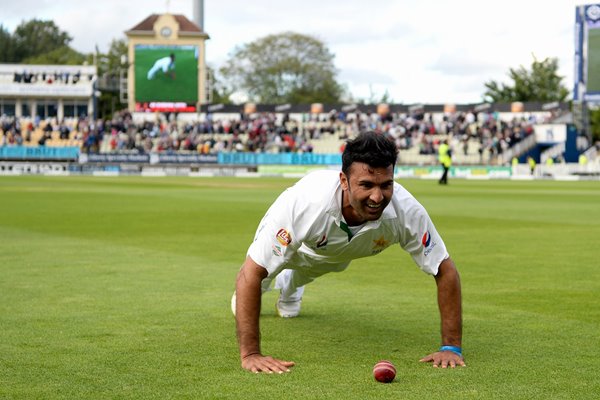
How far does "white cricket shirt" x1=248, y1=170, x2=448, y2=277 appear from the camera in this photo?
5.91m

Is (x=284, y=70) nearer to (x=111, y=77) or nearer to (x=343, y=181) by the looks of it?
(x=111, y=77)

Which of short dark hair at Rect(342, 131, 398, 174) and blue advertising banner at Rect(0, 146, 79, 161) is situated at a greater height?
short dark hair at Rect(342, 131, 398, 174)

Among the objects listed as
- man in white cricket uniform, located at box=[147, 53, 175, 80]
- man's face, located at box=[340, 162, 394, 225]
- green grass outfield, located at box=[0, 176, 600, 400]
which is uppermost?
man in white cricket uniform, located at box=[147, 53, 175, 80]

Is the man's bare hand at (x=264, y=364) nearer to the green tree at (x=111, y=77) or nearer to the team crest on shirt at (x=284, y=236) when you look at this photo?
the team crest on shirt at (x=284, y=236)

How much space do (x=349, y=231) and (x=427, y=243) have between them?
1.72ft

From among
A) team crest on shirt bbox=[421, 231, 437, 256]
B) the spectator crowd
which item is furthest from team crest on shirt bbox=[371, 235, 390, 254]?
the spectator crowd

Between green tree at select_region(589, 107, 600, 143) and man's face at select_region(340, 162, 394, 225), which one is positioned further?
green tree at select_region(589, 107, 600, 143)

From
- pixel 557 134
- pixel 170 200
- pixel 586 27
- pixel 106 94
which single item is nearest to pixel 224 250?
pixel 170 200

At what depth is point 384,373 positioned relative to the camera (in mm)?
5457

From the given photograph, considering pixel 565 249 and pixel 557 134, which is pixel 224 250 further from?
pixel 557 134

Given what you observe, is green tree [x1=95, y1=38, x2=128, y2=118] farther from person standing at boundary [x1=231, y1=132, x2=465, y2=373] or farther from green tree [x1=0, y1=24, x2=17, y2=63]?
person standing at boundary [x1=231, y1=132, x2=465, y2=373]

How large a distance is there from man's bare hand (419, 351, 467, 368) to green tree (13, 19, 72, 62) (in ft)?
425

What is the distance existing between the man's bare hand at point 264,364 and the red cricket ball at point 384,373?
0.60 m

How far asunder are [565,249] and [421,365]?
8.54 m
